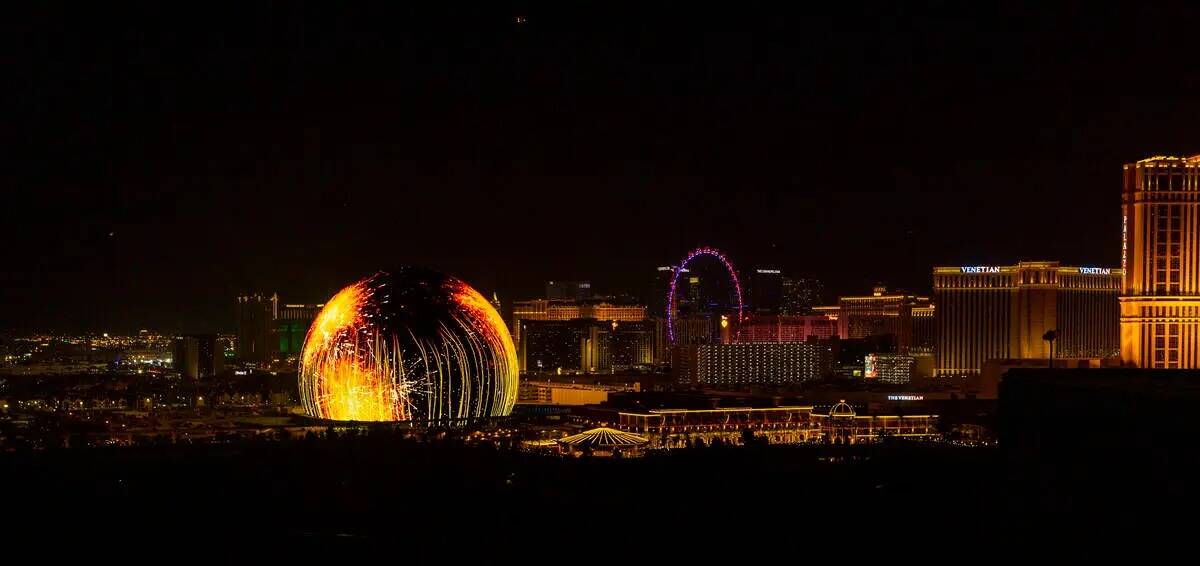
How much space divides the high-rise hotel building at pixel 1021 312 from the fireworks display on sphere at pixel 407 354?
185 ft

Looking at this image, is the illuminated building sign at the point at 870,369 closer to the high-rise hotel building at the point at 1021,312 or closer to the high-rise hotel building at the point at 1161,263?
the high-rise hotel building at the point at 1021,312

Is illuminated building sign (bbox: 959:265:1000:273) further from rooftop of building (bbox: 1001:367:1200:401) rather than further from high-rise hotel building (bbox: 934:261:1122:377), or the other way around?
rooftop of building (bbox: 1001:367:1200:401)

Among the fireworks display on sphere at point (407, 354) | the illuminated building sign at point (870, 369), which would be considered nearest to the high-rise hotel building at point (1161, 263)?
the fireworks display on sphere at point (407, 354)

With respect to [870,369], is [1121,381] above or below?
above

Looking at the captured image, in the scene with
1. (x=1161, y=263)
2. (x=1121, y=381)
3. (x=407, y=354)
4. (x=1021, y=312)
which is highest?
(x=1161, y=263)

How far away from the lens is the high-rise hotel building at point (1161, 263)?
179ft

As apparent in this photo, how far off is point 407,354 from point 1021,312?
6285cm

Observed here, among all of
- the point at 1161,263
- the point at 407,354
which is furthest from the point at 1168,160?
the point at 407,354

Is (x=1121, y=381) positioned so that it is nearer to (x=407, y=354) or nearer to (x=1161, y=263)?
(x=407, y=354)

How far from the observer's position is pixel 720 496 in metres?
36.1

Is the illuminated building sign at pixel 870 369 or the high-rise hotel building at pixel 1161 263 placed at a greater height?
the high-rise hotel building at pixel 1161 263

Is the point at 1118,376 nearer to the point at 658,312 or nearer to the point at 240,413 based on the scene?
the point at 240,413

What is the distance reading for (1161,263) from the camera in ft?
183

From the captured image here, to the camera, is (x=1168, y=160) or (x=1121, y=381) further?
(x=1168, y=160)
